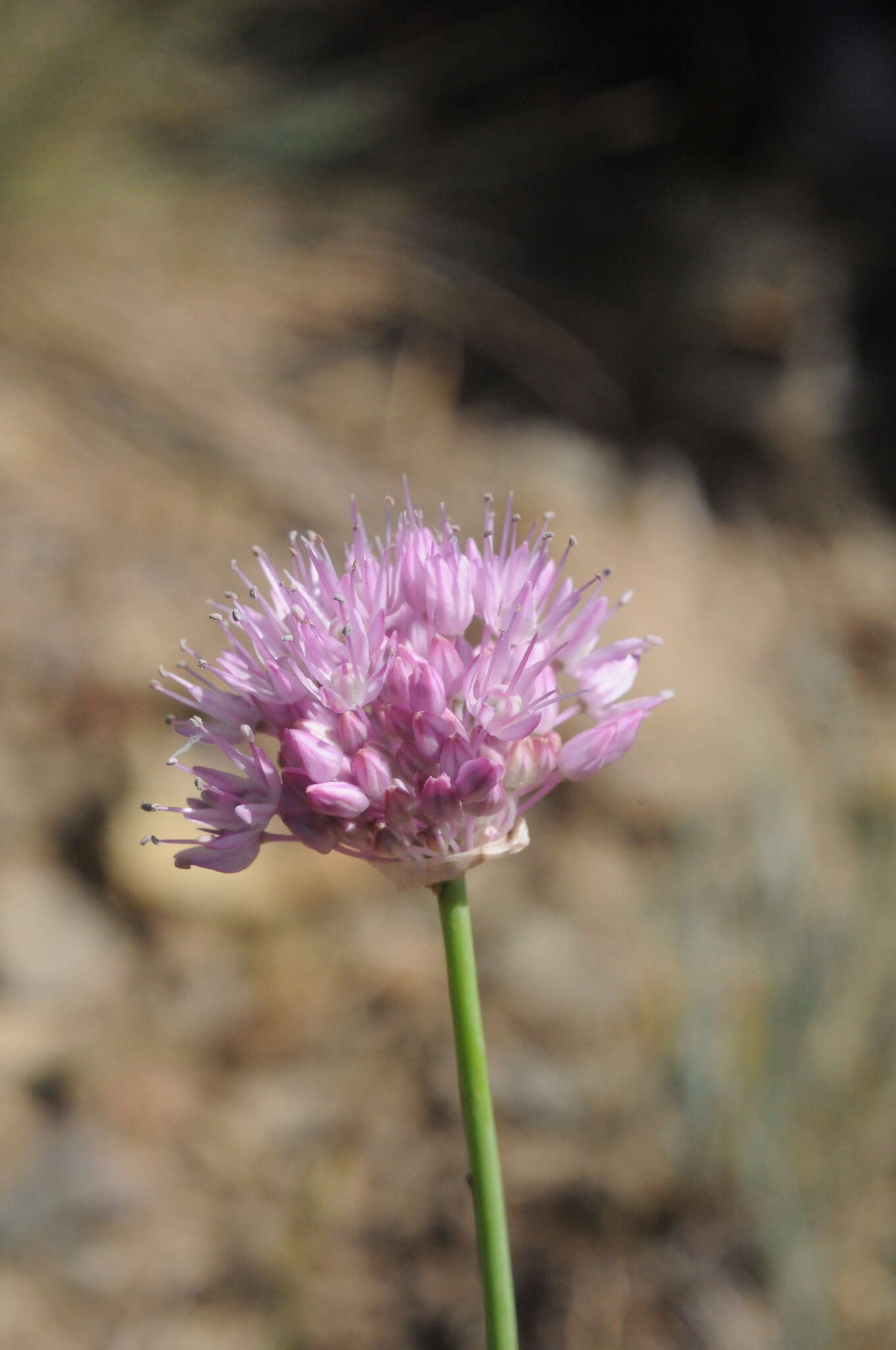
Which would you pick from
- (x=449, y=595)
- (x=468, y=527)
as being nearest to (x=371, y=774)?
(x=449, y=595)

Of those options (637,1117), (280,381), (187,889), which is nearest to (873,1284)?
(637,1117)

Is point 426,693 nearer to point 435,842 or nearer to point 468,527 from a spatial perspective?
point 435,842

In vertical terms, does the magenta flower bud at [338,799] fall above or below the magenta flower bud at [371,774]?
below

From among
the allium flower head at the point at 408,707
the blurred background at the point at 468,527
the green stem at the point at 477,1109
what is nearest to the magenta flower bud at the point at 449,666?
the allium flower head at the point at 408,707

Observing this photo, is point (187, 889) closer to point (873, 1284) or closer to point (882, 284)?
point (873, 1284)

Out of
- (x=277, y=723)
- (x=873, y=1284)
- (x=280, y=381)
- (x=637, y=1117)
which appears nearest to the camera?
(x=277, y=723)

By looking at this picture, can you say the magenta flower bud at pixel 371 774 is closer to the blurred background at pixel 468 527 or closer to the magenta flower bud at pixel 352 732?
the magenta flower bud at pixel 352 732
